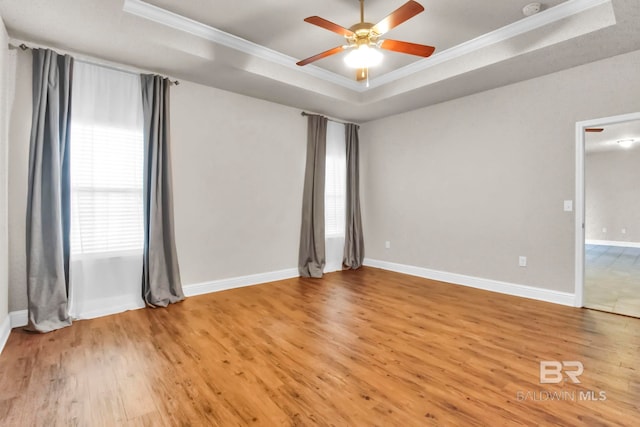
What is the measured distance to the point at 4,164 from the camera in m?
2.63

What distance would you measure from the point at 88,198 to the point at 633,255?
9815 mm

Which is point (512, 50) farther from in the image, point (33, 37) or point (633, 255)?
point (633, 255)

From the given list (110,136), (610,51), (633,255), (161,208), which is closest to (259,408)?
(161,208)

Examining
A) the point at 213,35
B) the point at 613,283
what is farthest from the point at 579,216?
the point at 213,35

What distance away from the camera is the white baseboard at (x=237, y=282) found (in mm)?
3865

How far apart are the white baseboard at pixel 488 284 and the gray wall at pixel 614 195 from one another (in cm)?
729

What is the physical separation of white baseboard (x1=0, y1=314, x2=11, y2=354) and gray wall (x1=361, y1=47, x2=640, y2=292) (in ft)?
15.5

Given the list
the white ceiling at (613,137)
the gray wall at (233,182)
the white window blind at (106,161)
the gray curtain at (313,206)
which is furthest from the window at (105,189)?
the white ceiling at (613,137)

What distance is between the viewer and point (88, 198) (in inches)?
123

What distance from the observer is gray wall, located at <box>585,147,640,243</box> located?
824 centimetres

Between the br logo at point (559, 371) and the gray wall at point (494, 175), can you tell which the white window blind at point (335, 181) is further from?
the br logo at point (559, 371)

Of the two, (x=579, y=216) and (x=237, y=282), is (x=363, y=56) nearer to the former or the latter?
(x=579, y=216)

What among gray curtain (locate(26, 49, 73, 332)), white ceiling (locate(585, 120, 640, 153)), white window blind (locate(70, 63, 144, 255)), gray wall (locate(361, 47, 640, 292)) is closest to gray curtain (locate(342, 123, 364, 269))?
gray wall (locate(361, 47, 640, 292))

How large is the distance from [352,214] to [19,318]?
4385 millimetres
